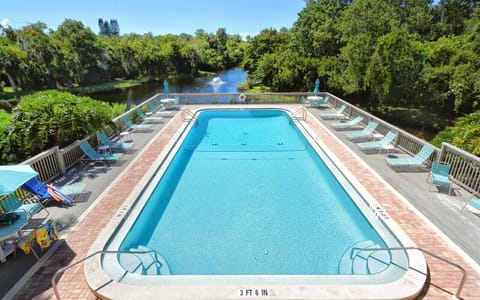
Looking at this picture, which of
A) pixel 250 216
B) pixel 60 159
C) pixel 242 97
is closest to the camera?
pixel 250 216

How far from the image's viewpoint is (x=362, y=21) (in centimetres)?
1833

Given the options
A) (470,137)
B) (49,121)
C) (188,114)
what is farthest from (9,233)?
(470,137)

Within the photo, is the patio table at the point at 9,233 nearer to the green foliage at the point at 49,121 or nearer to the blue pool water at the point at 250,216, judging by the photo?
the blue pool water at the point at 250,216

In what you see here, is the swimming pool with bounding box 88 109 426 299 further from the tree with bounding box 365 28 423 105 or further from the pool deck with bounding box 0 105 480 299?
the tree with bounding box 365 28 423 105

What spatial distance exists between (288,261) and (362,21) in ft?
62.9

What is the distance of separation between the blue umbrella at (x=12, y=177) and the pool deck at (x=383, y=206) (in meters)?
1.33

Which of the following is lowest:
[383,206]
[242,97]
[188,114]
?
[383,206]

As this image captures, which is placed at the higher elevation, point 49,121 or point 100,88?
point 49,121

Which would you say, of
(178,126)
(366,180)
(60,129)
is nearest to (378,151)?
(366,180)

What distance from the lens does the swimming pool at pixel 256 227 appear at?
4.24 metres

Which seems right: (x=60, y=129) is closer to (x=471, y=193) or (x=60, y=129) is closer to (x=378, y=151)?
(x=378, y=151)

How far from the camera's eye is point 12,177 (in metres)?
4.16

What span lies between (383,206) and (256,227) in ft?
9.49

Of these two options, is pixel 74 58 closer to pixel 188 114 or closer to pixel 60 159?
pixel 188 114
